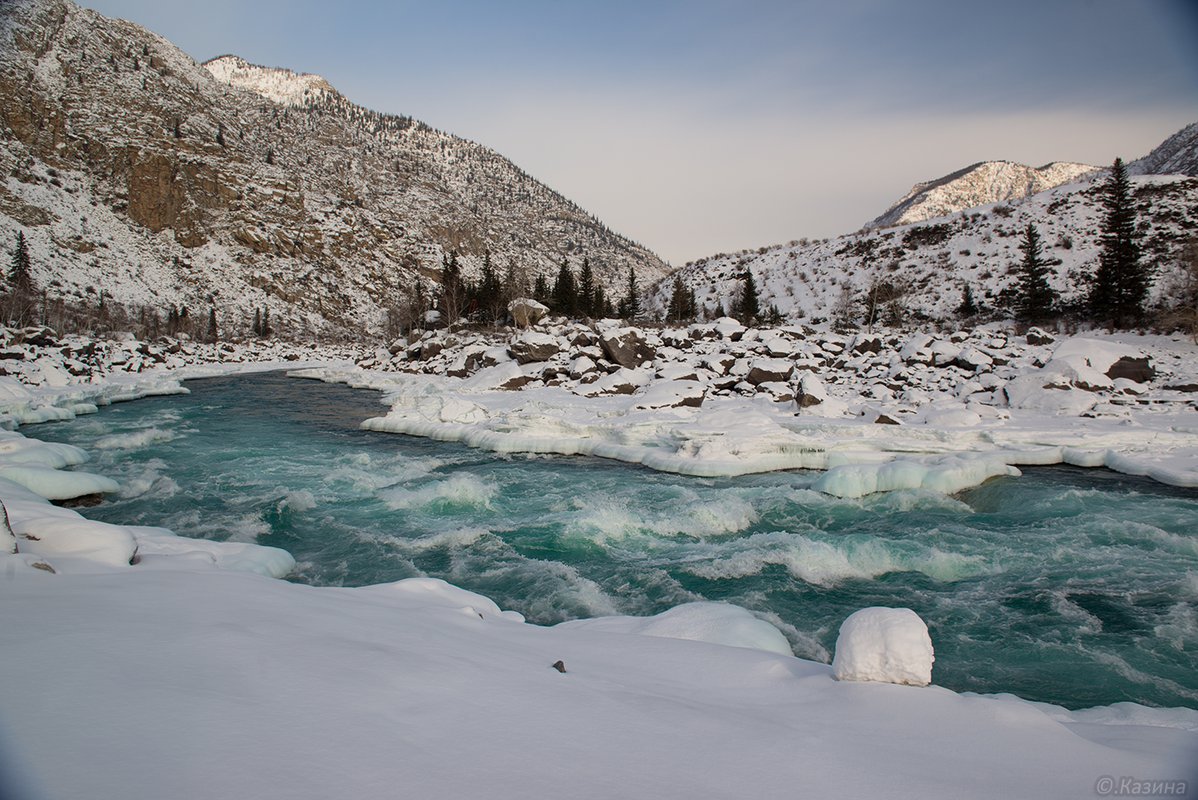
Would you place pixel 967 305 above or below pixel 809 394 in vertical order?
above

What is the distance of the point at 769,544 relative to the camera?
27.2 feet

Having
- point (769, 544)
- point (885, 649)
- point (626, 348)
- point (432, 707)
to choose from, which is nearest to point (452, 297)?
point (626, 348)

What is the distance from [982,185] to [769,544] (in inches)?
7473

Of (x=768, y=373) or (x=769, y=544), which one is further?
(x=768, y=373)

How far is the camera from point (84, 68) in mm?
81562

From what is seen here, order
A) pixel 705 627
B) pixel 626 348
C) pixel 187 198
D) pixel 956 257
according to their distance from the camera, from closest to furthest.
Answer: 1. pixel 705 627
2. pixel 626 348
3. pixel 956 257
4. pixel 187 198

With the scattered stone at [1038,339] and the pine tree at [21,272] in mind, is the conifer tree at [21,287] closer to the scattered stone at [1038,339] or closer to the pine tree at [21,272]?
the pine tree at [21,272]

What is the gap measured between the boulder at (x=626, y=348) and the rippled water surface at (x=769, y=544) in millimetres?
9790

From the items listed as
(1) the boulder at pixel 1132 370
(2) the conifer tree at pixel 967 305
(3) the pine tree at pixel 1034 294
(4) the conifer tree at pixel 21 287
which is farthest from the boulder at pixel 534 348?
(4) the conifer tree at pixel 21 287

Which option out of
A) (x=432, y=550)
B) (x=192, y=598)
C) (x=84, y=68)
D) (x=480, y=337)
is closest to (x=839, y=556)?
(x=432, y=550)

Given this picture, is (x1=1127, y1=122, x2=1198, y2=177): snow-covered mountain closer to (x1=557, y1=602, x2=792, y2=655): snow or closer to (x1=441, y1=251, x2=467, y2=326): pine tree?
(x1=441, y1=251, x2=467, y2=326): pine tree

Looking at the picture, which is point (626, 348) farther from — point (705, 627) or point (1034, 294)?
point (1034, 294)

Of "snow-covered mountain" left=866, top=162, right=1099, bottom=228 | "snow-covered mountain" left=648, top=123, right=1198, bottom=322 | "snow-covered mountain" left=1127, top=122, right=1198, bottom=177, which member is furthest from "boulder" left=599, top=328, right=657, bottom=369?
"snow-covered mountain" left=866, top=162, right=1099, bottom=228

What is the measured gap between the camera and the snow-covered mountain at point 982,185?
479 feet
